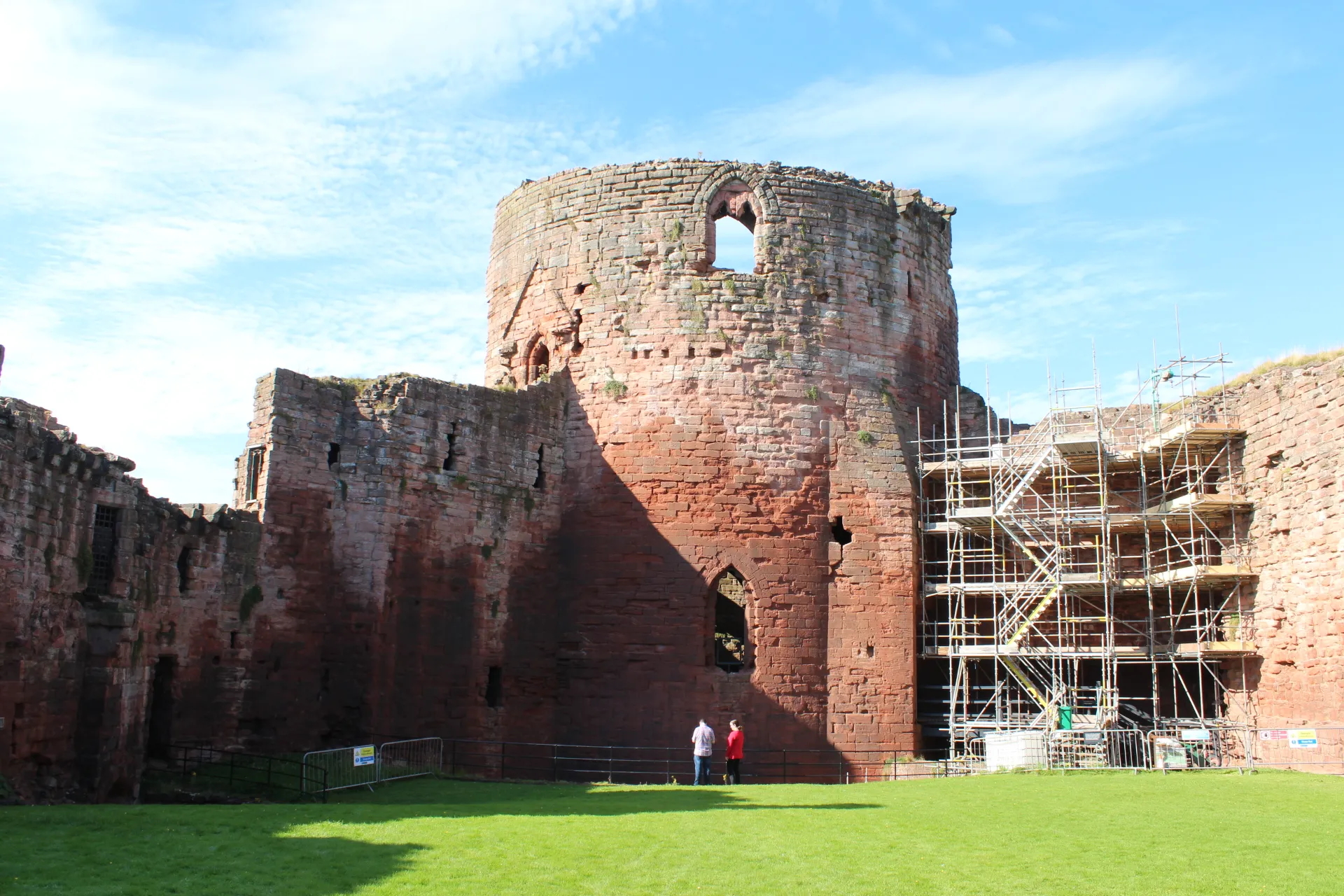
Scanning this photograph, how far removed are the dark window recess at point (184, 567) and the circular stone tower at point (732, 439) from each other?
5.87 metres

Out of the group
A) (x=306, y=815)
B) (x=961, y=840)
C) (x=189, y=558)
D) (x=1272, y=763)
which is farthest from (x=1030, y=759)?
(x=189, y=558)

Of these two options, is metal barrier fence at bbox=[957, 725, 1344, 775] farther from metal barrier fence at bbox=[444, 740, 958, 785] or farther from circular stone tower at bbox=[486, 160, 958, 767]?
circular stone tower at bbox=[486, 160, 958, 767]

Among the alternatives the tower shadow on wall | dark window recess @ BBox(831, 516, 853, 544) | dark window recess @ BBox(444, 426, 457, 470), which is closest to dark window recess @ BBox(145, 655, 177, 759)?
dark window recess @ BBox(444, 426, 457, 470)

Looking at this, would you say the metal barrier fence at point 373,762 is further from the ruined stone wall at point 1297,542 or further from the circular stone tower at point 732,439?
the ruined stone wall at point 1297,542

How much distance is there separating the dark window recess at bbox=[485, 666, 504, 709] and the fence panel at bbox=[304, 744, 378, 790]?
11.9 ft

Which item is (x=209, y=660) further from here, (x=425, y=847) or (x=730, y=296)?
(x=730, y=296)

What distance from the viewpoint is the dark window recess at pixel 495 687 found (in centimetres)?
1959

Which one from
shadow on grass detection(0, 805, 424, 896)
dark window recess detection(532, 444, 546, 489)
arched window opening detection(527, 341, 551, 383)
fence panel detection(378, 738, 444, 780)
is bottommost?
shadow on grass detection(0, 805, 424, 896)

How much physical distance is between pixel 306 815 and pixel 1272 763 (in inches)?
519

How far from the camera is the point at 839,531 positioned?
20.4 metres

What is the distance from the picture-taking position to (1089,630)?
2123 cm

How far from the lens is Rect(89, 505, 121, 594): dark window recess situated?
49.1 ft

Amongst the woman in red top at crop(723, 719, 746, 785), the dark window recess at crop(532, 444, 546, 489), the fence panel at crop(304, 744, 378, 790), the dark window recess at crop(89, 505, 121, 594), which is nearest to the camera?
the fence panel at crop(304, 744, 378, 790)

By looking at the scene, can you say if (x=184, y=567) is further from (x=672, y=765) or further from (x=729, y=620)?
(x=729, y=620)
